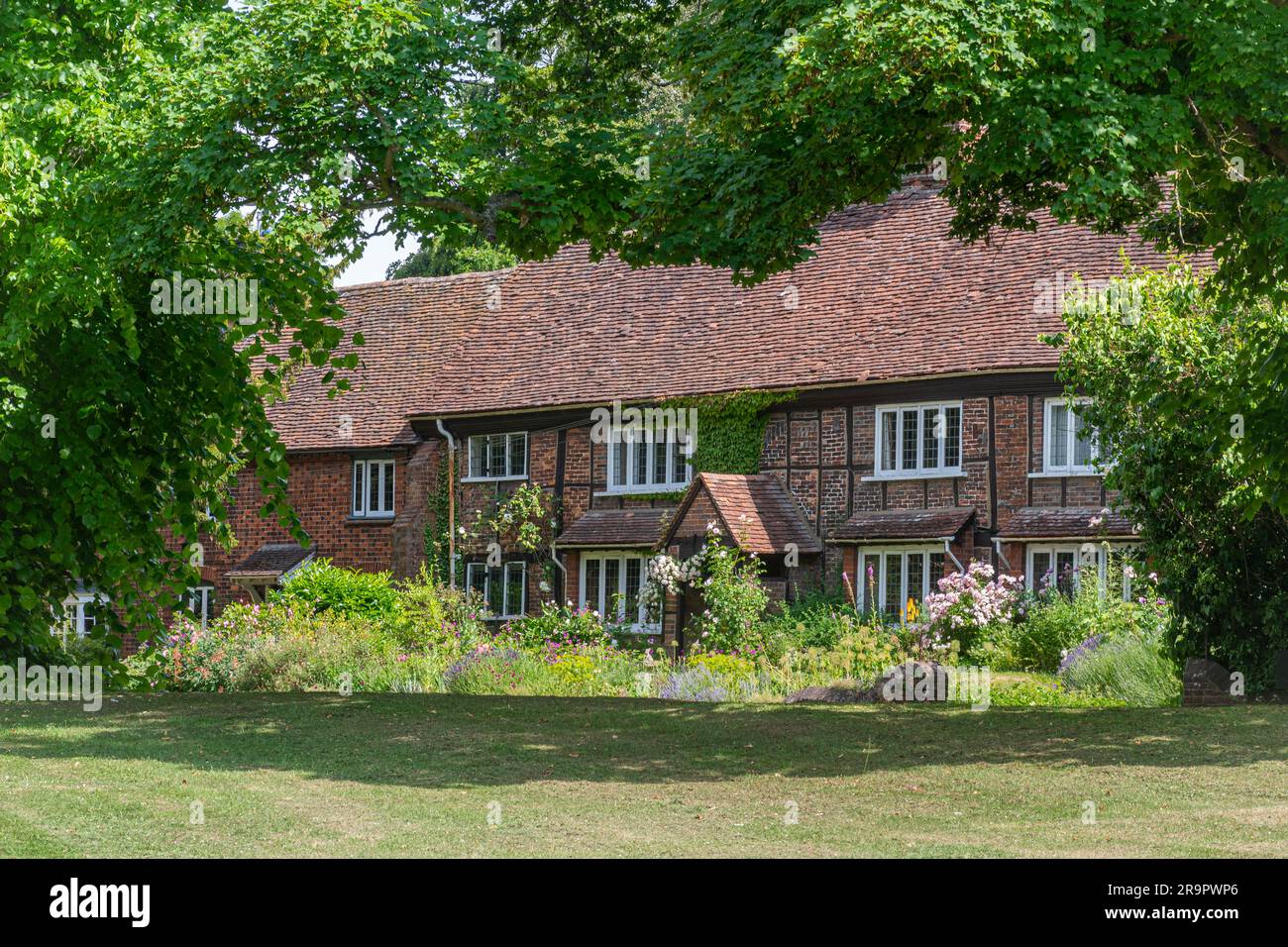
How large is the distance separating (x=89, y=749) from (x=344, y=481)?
1961 cm

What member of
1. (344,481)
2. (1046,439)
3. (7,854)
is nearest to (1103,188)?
(7,854)

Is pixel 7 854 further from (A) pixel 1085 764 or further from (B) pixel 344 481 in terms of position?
(B) pixel 344 481

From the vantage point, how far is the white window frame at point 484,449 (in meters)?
33.0

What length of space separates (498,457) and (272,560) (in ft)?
21.3

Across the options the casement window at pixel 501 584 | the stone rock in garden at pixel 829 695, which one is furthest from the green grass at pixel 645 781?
the casement window at pixel 501 584

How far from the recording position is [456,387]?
113 ft

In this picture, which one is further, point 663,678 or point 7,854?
point 663,678

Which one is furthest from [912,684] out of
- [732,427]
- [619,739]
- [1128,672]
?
[732,427]

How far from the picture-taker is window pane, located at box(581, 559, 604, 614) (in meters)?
31.4

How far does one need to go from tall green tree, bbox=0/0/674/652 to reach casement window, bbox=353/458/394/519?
1928 cm

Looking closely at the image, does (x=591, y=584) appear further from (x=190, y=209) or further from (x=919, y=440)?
(x=190, y=209)

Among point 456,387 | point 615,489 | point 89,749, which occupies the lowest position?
point 89,749

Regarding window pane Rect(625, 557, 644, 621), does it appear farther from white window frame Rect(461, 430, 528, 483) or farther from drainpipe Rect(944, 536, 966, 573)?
drainpipe Rect(944, 536, 966, 573)

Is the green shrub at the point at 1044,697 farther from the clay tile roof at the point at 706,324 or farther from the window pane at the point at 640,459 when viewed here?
the window pane at the point at 640,459
